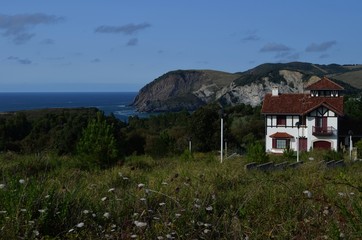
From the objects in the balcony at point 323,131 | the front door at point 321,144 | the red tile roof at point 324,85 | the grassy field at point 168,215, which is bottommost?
the front door at point 321,144

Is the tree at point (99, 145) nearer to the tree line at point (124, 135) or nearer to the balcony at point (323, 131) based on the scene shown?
the tree line at point (124, 135)

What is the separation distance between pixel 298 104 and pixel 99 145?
31857 mm

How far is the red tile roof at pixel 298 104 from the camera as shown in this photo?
1732 inches

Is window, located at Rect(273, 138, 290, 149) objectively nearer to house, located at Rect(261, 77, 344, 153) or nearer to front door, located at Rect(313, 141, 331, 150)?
house, located at Rect(261, 77, 344, 153)

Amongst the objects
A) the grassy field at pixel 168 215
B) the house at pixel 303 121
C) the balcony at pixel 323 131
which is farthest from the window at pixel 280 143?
the grassy field at pixel 168 215

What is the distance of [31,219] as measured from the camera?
12.3 ft

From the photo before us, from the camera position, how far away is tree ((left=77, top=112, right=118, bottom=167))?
50.0 feet

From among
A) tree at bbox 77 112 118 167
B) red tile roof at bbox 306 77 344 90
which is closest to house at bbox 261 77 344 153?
red tile roof at bbox 306 77 344 90

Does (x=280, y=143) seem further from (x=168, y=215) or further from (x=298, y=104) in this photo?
(x=168, y=215)

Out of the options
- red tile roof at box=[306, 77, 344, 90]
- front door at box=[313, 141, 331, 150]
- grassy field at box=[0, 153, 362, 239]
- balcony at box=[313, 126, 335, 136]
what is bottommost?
front door at box=[313, 141, 331, 150]

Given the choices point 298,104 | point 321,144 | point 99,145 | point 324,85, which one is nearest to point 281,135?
point 298,104

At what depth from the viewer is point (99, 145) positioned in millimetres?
16078

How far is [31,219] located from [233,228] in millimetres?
1560

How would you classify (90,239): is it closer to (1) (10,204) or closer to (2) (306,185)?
(1) (10,204)
